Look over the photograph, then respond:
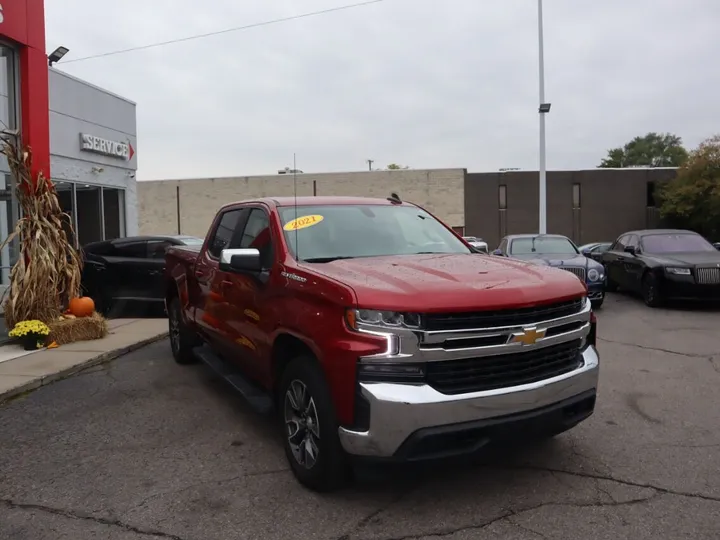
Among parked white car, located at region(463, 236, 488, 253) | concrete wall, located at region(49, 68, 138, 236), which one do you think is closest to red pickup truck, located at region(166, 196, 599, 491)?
parked white car, located at region(463, 236, 488, 253)

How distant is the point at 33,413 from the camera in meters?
5.32

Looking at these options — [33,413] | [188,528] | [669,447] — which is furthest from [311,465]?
[33,413]

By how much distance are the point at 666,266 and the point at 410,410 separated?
9.68m

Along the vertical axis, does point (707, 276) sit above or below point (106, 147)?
below

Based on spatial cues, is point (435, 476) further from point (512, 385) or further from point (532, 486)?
point (512, 385)

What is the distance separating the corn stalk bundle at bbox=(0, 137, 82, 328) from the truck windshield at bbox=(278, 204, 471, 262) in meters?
4.93

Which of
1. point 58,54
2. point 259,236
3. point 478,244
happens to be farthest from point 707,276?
point 58,54

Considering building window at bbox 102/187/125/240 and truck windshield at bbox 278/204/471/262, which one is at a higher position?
building window at bbox 102/187/125/240

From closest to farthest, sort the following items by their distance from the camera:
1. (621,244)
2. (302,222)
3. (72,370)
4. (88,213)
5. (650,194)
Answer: (302,222), (72,370), (621,244), (88,213), (650,194)

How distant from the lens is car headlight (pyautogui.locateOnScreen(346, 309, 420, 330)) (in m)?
3.15

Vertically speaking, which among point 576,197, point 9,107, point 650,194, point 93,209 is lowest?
point 93,209

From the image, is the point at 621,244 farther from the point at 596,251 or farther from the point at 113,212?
the point at 113,212

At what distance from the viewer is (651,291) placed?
1139 cm

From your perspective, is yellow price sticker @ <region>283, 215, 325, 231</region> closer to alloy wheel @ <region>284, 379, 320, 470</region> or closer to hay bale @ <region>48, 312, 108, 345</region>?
alloy wheel @ <region>284, 379, 320, 470</region>
